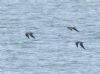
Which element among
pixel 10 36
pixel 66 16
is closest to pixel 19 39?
pixel 10 36

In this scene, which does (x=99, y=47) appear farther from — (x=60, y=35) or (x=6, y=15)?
(x=6, y=15)

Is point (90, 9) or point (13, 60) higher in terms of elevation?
point (90, 9)

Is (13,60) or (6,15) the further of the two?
(6,15)

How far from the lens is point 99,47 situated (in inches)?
479

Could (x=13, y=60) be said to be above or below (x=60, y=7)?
below

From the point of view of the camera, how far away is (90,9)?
1295 cm

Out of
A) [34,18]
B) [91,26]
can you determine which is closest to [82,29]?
[91,26]

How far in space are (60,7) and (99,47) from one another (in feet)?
4.46

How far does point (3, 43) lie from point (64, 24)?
1274 millimetres

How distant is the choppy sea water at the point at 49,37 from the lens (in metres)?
11.9

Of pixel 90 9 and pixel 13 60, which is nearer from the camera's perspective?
pixel 13 60

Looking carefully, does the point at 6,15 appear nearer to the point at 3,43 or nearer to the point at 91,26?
the point at 3,43

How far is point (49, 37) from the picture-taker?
12.4m

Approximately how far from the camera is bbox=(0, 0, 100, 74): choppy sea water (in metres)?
11.9
